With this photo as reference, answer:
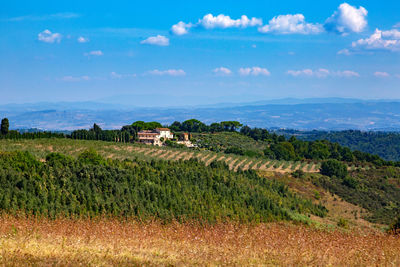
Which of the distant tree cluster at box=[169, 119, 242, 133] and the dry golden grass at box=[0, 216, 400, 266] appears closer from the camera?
the dry golden grass at box=[0, 216, 400, 266]

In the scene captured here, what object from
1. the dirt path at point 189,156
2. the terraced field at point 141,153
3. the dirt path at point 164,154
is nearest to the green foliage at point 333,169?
the terraced field at point 141,153

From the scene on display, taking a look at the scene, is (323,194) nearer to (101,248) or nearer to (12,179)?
(12,179)

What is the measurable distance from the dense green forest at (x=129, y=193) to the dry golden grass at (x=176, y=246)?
525cm

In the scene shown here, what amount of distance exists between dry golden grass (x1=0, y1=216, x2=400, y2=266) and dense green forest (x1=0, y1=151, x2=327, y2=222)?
5249mm

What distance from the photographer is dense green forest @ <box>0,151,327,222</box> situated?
1816 cm

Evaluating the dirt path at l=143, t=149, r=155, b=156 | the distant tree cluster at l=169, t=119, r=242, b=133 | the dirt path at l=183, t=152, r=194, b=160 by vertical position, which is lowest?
the dirt path at l=183, t=152, r=194, b=160

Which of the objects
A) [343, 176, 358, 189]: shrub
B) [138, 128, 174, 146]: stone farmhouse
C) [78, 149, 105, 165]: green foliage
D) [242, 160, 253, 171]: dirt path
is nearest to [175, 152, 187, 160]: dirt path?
[242, 160, 253, 171]: dirt path

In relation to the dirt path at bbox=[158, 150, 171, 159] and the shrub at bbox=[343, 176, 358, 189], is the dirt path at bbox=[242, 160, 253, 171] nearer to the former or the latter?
the dirt path at bbox=[158, 150, 171, 159]

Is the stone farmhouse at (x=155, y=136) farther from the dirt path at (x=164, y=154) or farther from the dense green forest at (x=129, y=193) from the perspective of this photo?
the dense green forest at (x=129, y=193)

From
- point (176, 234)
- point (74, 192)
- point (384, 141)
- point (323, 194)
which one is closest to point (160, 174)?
point (74, 192)

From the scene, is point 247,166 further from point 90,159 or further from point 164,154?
point 90,159

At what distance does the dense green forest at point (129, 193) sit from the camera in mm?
18156

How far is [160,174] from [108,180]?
7.07 m

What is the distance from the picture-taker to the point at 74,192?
2131 centimetres
